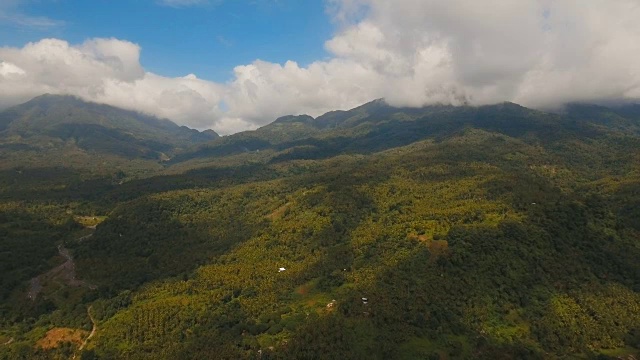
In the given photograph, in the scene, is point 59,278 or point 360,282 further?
point 59,278

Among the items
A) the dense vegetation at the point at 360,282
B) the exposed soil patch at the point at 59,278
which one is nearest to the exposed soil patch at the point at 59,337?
the dense vegetation at the point at 360,282

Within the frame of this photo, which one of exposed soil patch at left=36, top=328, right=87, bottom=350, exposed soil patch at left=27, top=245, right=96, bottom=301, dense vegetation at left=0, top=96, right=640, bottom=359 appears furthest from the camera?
exposed soil patch at left=27, top=245, right=96, bottom=301

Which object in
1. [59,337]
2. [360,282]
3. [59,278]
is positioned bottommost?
[59,337]

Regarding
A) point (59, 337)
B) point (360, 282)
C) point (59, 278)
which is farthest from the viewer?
point (59, 278)

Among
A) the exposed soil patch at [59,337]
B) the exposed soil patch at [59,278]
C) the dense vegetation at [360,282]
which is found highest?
the dense vegetation at [360,282]

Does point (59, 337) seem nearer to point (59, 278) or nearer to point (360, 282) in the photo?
point (59, 278)

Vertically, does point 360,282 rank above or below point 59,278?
above

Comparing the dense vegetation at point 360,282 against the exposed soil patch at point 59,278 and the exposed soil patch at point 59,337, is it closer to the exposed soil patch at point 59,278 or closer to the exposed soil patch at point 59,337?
the exposed soil patch at point 59,337

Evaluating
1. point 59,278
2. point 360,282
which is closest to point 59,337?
point 59,278

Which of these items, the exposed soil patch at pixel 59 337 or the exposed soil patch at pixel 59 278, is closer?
the exposed soil patch at pixel 59 337

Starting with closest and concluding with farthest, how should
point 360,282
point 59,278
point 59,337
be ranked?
point 59,337
point 360,282
point 59,278

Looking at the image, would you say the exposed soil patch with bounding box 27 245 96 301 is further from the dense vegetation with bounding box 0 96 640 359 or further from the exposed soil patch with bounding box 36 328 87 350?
the exposed soil patch with bounding box 36 328 87 350

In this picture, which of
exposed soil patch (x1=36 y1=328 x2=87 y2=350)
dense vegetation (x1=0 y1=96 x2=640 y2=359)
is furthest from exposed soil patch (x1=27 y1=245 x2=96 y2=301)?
exposed soil patch (x1=36 y1=328 x2=87 y2=350)
